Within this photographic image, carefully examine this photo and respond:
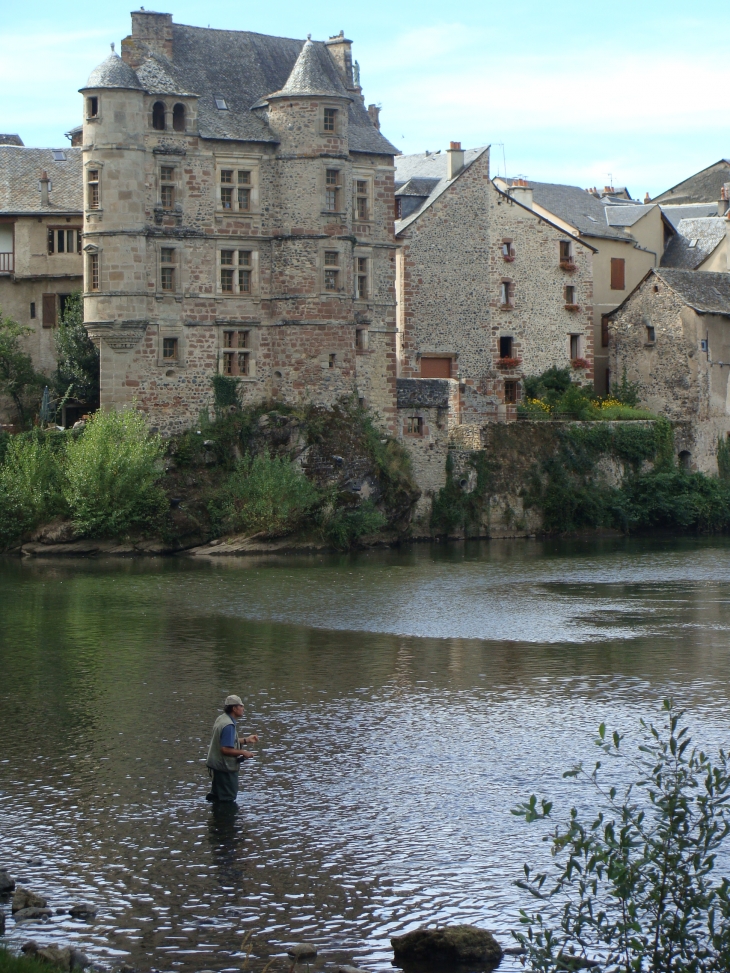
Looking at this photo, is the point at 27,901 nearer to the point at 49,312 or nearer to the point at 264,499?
the point at 264,499

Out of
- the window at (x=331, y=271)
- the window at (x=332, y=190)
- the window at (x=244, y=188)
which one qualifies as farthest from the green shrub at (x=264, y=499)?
the window at (x=332, y=190)

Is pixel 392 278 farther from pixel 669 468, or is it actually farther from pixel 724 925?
pixel 724 925

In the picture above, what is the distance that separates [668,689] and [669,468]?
122 feet

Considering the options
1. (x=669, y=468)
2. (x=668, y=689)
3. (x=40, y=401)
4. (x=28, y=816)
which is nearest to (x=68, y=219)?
(x=40, y=401)

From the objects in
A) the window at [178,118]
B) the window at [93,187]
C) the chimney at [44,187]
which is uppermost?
the window at [178,118]

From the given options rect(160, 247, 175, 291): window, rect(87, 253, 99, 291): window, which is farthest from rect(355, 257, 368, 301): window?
rect(87, 253, 99, 291): window

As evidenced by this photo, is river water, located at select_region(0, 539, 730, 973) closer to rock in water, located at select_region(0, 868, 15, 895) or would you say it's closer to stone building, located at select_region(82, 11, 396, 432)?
rock in water, located at select_region(0, 868, 15, 895)

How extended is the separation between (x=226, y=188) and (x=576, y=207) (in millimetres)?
23466

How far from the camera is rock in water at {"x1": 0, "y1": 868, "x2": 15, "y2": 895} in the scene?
15.5m

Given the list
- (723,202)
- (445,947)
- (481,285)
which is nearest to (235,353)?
(481,285)

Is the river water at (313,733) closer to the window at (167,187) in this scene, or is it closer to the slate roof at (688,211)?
the window at (167,187)

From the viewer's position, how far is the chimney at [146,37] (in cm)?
5469

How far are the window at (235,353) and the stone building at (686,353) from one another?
1975 centimetres

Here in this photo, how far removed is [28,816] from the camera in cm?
1833
